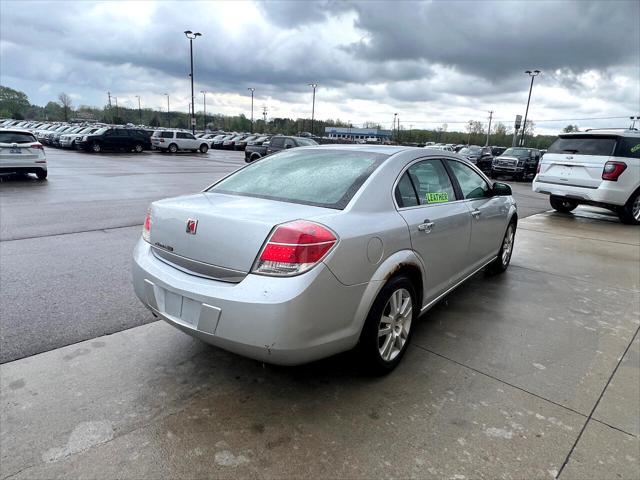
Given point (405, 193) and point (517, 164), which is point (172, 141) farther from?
point (405, 193)

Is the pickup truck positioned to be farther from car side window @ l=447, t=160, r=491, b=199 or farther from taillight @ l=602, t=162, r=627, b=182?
car side window @ l=447, t=160, r=491, b=199

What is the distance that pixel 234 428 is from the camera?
98.6 inches

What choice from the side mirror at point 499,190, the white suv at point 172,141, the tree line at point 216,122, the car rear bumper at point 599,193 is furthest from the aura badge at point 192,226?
the tree line at point 216,122

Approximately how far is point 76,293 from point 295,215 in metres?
2.95

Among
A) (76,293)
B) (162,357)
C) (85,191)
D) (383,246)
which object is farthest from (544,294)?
(85,191)

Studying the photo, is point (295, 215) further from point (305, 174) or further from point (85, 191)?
point (85, 191)

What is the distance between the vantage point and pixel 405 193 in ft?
10.8

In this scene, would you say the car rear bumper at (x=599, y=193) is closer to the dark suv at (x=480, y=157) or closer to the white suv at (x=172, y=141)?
the dark suv at (x=480, y=157)

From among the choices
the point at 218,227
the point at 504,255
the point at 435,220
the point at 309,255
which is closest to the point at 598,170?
the point at 504,255

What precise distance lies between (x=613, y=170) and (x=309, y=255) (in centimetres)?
954

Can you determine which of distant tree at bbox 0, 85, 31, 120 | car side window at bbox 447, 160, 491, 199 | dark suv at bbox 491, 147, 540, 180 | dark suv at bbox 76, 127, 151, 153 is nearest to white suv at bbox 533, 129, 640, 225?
car side window at bbox 447, 160, 491, 199

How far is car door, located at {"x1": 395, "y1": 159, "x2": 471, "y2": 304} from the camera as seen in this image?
326cm

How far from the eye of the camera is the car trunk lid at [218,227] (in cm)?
250

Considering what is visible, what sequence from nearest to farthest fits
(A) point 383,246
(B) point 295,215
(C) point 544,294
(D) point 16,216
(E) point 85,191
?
(B) point 295,215 → (A) point 383,246 → (C) point 544,294 → (D) point 16,216 → (E) point 85,191
